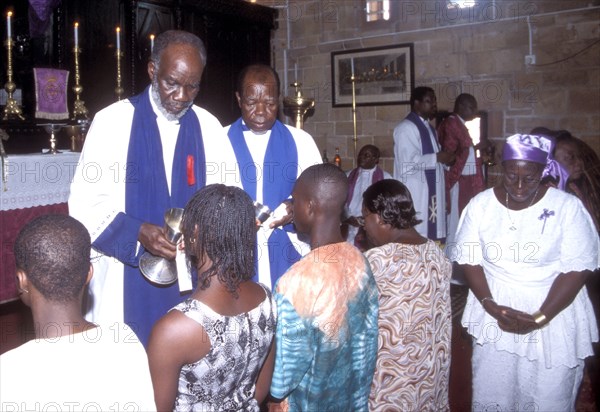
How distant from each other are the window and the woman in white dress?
663 centimetres

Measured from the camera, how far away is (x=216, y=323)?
173 centimetres

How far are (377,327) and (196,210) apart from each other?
2.88 feet

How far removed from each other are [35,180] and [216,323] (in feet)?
9.30

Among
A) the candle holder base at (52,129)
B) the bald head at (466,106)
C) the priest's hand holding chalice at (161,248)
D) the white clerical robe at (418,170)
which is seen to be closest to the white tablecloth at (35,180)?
the candle holder base at (52,129)

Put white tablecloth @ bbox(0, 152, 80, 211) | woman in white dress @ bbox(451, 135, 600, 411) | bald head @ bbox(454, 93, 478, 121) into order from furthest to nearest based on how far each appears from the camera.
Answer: bald head @ bbox(454, 93, 478, 121) < white tablecloth @ bbox(0, 152, 80, 211) < woman in white dress @ bbox(451, 135, 600, 411)

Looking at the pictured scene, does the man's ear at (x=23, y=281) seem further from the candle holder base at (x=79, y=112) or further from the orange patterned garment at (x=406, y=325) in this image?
the candle holder base at (x=79, y=112)

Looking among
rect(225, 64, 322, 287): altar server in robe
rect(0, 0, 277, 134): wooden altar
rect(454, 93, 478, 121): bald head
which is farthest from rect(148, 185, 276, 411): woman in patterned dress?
rect(454, 93, 478, 121): bald head

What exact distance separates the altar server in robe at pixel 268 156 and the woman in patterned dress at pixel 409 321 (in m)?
0.71

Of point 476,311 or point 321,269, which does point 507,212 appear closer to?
point 476,311

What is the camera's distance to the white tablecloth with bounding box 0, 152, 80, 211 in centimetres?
386

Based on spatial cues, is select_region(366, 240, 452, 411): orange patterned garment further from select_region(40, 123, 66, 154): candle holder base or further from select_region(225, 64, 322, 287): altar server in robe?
select_region(40, 123, 66, 154): candle holder base

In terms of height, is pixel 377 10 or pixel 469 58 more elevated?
pixel 377 10

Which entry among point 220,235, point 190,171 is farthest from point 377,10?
point 220,235

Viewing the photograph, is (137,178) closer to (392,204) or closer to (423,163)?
(392,204)
